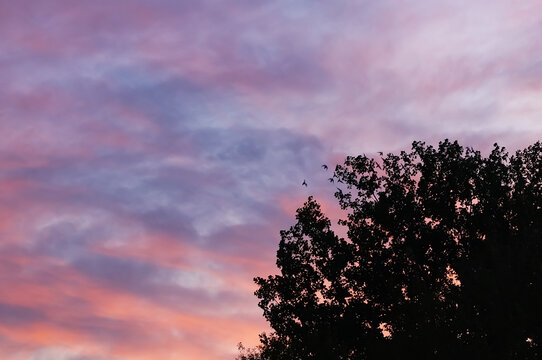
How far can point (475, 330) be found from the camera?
53.2 m

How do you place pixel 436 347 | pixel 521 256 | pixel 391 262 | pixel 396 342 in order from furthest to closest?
1. pixel 391 262
2. pixel 396 342
3. pixel 436 347
4. pixel 521 256

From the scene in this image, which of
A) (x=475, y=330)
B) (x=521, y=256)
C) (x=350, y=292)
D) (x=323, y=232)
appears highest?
(x=323, y=232)

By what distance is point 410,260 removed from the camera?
2469 inches

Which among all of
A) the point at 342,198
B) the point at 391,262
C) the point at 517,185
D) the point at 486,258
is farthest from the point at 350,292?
the point at 517,185

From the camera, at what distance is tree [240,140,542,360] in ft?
180

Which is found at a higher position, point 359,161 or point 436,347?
point 359,161

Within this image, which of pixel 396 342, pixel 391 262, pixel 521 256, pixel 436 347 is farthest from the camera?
pixel 391 262

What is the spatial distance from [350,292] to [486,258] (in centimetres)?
1338

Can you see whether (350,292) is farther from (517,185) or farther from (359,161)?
(517,185)

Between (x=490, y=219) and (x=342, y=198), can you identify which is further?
(x=342, y=198)

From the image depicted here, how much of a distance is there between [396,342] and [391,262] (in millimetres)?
7691

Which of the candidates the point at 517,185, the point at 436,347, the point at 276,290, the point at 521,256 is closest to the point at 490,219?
the point at 517,185

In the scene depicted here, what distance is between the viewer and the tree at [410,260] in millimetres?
54906

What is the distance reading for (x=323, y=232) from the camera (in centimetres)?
6575
